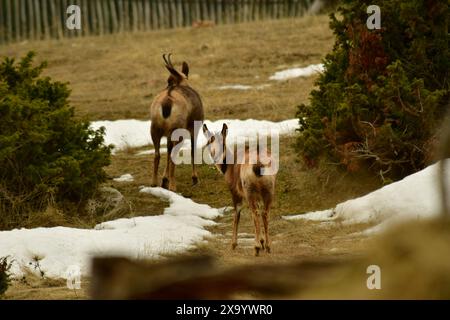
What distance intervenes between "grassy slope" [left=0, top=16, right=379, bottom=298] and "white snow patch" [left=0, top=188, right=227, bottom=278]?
1.22ft

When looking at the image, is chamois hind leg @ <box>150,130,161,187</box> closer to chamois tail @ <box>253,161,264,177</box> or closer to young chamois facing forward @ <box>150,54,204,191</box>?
young chamois facing forward @ <box>150,54,204,191</box>

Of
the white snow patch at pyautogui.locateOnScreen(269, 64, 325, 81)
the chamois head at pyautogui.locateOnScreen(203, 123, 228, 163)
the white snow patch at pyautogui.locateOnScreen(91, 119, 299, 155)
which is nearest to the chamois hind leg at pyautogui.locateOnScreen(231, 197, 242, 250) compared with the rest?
the chamois head at pyautogui.locateOnScreen(203, 123, 228, 163)

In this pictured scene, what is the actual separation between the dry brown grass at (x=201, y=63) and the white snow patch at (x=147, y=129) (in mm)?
716

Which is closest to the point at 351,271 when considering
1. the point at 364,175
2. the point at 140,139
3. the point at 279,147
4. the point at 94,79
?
the point at 364,175

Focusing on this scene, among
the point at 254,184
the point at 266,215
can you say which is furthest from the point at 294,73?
the point at 254,184

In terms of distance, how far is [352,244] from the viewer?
28.3 feet

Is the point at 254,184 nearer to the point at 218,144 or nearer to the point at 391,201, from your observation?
the point at 218,144

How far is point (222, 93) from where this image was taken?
20.8m

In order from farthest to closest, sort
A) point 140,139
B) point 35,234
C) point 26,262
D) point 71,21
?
point 71,21 < point 140,139 < point 35,234 < point 26,262

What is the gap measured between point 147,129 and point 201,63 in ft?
24.1

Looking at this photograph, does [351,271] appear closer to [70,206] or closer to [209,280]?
[209,280]

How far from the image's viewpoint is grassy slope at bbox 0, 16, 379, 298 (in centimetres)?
992

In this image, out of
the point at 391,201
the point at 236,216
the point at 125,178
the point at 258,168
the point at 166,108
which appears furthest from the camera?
the point at 125,178

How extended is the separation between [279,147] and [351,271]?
13706 millimetres
